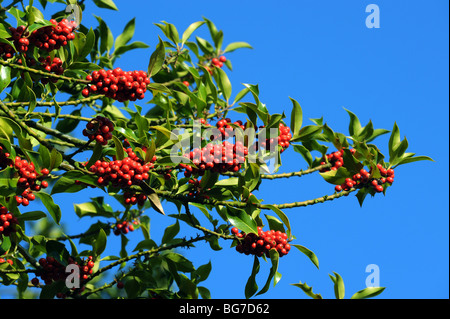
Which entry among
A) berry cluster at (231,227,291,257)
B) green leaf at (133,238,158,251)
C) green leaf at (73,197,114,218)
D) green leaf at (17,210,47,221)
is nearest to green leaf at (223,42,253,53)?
green leaf at (73,197,114,218)

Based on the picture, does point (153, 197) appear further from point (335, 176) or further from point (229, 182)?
point (335, 176)

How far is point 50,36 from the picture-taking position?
173 inches

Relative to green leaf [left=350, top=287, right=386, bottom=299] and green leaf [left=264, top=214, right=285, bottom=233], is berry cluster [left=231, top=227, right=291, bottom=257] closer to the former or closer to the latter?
green leaf [left=264, top=214, right=285, bottom=233]

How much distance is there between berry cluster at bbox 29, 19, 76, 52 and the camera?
4387 millimetres

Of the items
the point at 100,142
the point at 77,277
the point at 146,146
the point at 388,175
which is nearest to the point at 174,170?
the point at 146,146

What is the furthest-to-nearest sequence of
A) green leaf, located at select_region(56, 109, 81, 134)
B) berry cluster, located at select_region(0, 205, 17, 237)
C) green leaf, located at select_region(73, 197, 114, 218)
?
1. green leaf, located at select_region(73, 197, 114, 218)
2. green leaf, located at select_region(56, 109, 81, 134)
3. berry cluster, located at select_region(0, 205, 17, 237)

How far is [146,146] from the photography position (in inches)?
172

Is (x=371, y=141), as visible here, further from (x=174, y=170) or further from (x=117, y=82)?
(x=117, y=82)

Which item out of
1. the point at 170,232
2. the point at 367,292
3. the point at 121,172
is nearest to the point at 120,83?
the point at 121,172

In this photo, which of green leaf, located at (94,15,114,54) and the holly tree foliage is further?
green leaf, located at (94,15,114,54)

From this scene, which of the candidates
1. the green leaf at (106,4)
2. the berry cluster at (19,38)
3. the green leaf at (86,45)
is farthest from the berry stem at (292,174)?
the green leaf at (106,4)

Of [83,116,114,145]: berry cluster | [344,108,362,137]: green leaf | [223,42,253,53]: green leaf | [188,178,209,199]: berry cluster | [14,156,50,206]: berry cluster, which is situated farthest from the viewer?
[223,42,253,53]: green leaf

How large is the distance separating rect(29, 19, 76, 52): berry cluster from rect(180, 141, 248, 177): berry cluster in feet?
4.10

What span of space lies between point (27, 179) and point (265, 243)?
1.61 meters
